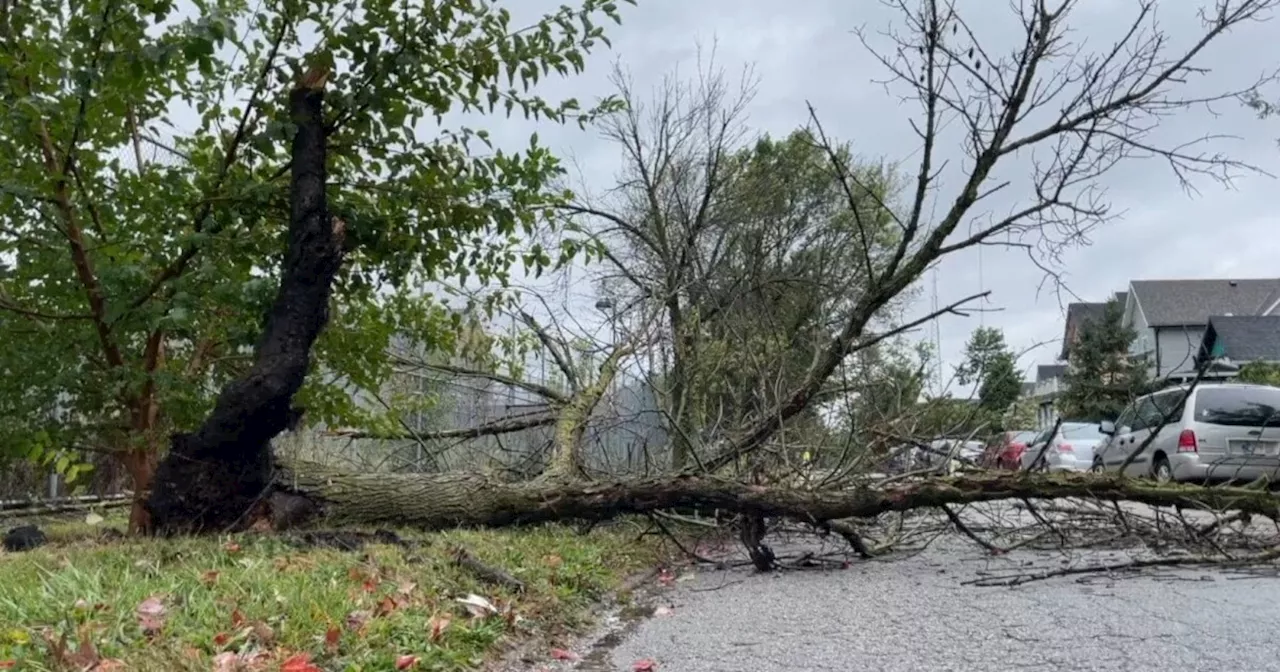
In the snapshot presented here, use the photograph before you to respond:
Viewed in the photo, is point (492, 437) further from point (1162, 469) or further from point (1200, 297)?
point (1200, 297)

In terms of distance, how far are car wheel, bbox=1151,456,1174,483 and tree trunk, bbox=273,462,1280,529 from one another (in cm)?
633

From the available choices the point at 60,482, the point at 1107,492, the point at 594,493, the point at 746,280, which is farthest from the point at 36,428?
the point at 746,280

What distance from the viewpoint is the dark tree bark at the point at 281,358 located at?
4.91 m

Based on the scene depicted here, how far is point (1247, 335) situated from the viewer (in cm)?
3052

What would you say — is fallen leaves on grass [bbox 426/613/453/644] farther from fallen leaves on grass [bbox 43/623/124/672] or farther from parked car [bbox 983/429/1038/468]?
parked car [bbox 983/429/1038/468]

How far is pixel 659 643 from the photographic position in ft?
13.6

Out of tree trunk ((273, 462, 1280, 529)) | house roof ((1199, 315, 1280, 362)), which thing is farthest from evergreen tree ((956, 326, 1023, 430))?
house roof ((1199, 315, 1280, 362))

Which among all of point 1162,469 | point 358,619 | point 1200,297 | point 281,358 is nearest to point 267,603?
point 358,619

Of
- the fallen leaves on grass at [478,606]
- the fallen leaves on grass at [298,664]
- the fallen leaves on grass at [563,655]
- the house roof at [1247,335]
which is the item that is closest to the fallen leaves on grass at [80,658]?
the fallen leaves on grass at [298,664]

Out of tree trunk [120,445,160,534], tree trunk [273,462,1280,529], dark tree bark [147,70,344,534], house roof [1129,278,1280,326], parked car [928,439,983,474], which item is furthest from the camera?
house roof [1129,278,1280,326]

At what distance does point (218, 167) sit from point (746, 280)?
6.51 metres

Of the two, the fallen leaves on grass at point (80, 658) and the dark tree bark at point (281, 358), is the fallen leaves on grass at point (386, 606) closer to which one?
the fallen leaves on grass at point (80, 658)

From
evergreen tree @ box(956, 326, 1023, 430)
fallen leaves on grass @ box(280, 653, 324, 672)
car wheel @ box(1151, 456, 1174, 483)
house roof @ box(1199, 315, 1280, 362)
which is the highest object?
house roof @ box(1199, 315, 1280, 362)

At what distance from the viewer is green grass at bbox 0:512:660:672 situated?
2848mm
